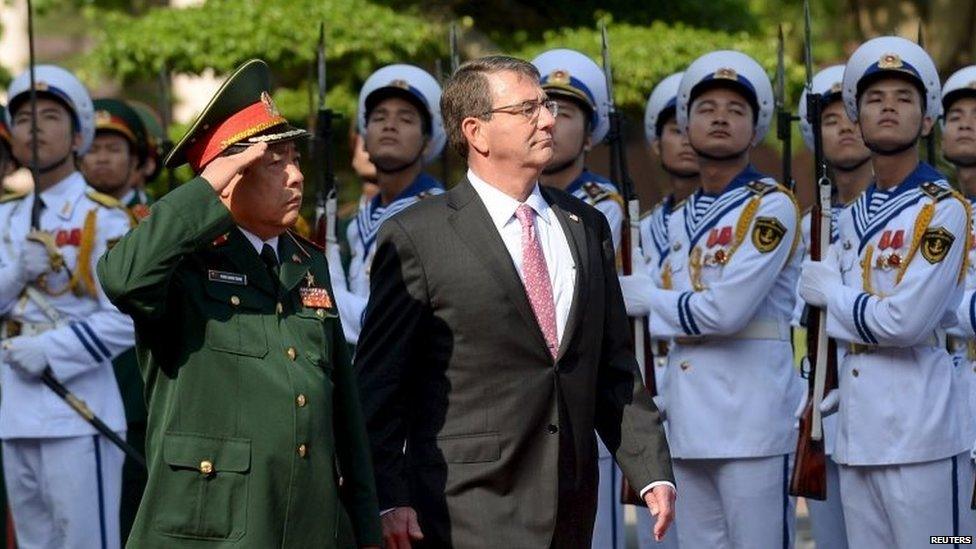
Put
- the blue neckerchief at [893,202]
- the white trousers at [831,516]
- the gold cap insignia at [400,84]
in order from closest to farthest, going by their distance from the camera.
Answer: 1. the blue neckerchief at [893,202]
2. the white trousers at [831,516]
3. the gold cap insignia at [400,84]

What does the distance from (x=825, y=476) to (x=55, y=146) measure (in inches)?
147

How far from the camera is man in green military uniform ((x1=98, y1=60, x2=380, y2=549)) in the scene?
204 inches

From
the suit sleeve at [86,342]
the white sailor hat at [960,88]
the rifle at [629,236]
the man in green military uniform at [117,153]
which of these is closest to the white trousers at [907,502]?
the rifle at [629,236]

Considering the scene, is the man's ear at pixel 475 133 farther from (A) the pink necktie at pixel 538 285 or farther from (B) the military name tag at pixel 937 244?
(B) the military name tag at pixel 937 244

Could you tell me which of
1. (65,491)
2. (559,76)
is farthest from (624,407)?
(65,491)

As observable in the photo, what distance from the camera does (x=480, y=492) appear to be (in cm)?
570

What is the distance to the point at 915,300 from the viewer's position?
24.0 ft

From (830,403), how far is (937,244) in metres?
0.72

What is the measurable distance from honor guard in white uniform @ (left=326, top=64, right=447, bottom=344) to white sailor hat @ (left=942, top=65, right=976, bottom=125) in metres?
2.18

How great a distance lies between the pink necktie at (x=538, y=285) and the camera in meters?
5.75

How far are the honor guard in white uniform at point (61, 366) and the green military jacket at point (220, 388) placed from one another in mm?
3347

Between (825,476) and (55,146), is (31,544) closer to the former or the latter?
(55,146)

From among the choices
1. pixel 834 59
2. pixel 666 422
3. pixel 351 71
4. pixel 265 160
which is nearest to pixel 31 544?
pixel 666 422

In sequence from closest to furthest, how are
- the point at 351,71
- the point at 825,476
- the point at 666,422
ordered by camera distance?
the point at 825,476 < the point at 666,422 < the point at 351,71
